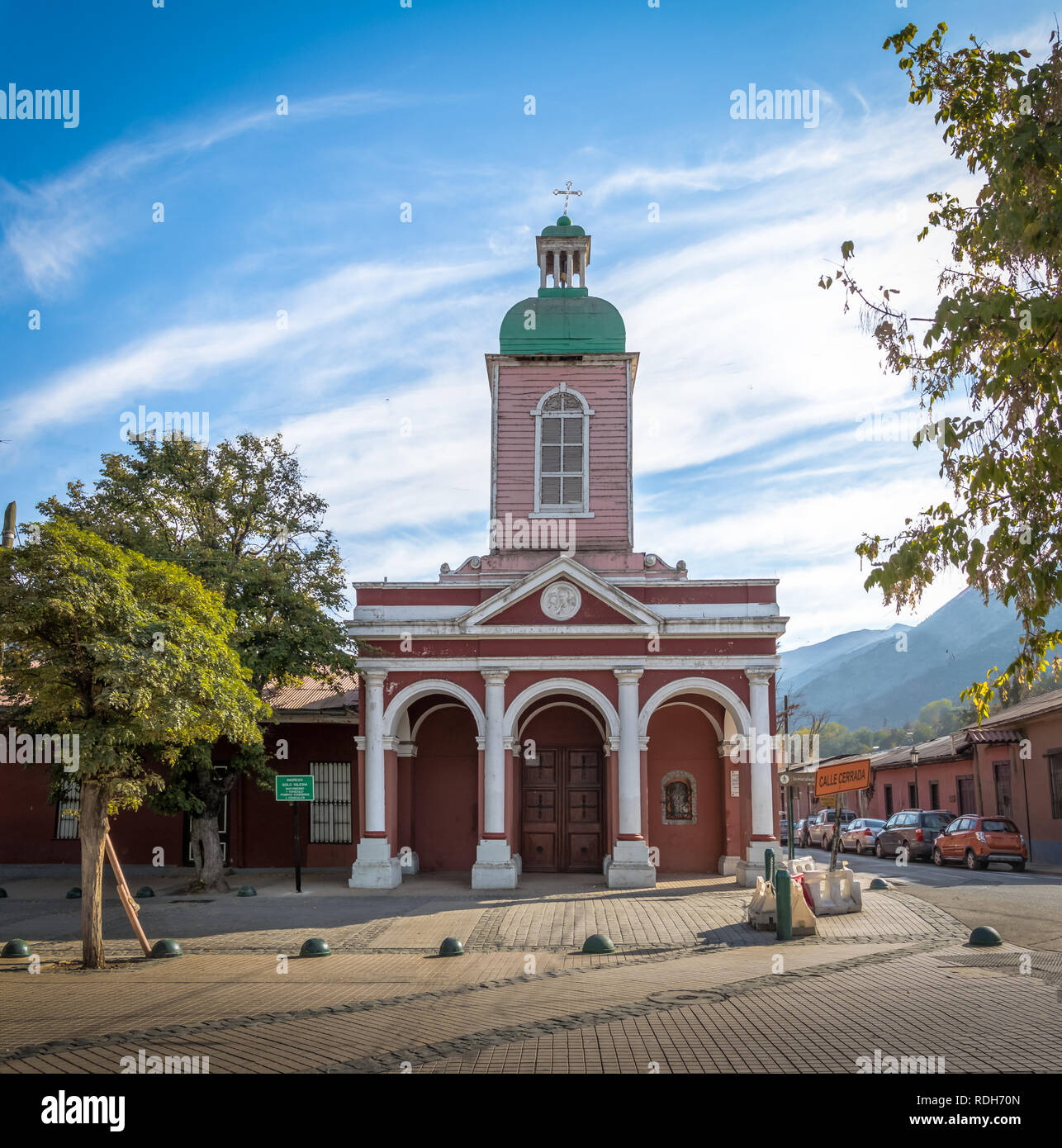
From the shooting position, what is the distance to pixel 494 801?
1967cm

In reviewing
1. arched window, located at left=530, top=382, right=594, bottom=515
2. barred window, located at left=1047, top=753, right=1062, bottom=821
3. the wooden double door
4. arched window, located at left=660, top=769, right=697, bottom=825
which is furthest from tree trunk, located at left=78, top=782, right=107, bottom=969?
barred window, located at left=1047, top=753, right=1062, bottom=821

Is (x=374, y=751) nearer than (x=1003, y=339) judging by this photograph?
No

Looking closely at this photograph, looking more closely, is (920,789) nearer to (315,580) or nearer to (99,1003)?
(315,580)

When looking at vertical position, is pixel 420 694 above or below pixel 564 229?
below

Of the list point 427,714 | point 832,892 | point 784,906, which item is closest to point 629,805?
point 832,892

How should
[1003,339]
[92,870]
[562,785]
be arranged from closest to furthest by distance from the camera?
1. [1003,339]
2. [92,870]
3. [562,785]

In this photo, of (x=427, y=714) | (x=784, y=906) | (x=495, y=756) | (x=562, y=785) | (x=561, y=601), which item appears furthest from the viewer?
(x=427, y=714)

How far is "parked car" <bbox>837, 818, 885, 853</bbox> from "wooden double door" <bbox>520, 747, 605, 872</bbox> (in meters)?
14.0

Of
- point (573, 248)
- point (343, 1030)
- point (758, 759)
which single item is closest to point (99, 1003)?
point (343, 1030)

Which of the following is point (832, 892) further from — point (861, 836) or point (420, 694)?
point (861, 836)

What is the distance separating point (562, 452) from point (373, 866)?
981 cm

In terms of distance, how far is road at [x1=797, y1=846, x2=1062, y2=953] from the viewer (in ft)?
45.1

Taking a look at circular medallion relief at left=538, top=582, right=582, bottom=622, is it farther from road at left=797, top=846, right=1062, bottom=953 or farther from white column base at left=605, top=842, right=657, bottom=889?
road at left=797, top=846, right=1062, bottom=953
